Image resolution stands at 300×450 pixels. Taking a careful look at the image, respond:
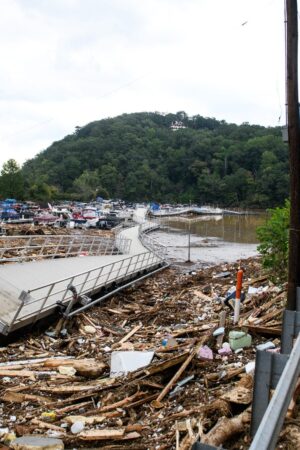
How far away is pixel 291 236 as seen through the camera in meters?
7.97

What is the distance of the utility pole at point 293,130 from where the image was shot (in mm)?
7812

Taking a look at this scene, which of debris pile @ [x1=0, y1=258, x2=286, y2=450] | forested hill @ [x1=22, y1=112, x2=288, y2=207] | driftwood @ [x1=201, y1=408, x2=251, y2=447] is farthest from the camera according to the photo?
forested hill @ [x1=22, y1=112, x2=288, y2=207]

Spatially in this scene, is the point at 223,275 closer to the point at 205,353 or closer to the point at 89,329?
the point at 89,329

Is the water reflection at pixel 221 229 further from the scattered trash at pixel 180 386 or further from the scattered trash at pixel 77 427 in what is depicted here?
the scattered trash at pixel 77 427

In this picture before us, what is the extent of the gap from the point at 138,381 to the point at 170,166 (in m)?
175

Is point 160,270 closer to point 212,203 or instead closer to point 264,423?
point 264,423

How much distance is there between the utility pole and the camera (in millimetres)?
7812

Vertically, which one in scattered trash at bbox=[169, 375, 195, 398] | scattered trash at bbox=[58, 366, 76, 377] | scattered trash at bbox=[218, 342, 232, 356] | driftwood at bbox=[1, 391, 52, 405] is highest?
scattered trash at bbox=[218, 342, 232, 356]

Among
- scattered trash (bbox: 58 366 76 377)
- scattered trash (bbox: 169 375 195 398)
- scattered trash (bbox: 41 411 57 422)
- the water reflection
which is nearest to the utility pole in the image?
scattered trash (bbox: 169 375 195 398)

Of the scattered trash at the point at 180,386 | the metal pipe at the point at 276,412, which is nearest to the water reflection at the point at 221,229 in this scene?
the scattered trash at the point at 180,386

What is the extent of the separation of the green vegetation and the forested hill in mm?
118489

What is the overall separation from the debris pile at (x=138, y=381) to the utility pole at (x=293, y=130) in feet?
4.11

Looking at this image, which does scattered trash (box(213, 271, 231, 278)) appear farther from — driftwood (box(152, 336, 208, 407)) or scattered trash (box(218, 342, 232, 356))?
driftwood (box(152, 336, 208, 407))

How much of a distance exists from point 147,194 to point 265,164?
1773 inches
